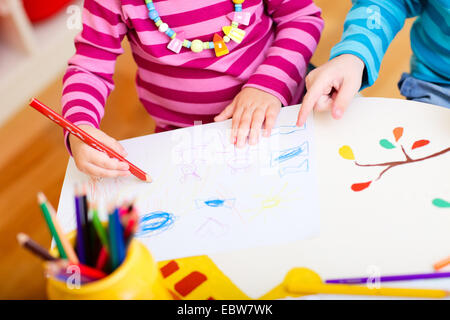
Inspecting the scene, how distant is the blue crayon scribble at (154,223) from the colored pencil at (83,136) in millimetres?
54

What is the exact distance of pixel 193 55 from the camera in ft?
2.14

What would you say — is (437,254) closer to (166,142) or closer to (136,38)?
(166,142)

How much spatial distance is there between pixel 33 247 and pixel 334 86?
399mm

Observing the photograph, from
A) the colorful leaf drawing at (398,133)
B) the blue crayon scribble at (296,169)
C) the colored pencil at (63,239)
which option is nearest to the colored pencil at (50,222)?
the colored pencil at (63,239)

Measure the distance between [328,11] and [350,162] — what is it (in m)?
1.05

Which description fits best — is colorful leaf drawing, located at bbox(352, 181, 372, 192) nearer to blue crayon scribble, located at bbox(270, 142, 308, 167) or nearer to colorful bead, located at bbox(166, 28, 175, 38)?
blue crayon scribble, located at bbox(270, 142, 308, 167)

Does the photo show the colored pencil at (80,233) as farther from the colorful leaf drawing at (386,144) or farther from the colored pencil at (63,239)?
the colorful leaf drawing at (386,144)

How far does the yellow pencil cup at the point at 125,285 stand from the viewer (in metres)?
0.29

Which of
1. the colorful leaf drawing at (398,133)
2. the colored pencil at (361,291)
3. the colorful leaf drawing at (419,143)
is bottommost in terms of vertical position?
the colored pencil at (361,291)

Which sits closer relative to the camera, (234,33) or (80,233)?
(80,233)

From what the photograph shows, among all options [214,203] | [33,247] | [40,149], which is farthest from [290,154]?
[40,149]

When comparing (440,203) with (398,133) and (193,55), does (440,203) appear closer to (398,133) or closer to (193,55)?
(398,133)

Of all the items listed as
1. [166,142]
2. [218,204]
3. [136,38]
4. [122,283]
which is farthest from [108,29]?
[122,283]

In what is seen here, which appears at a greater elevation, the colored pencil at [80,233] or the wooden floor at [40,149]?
the wooden floor at [40,149]
